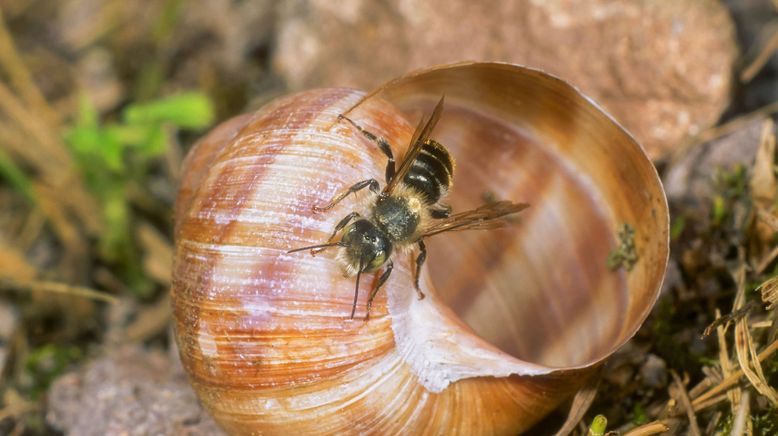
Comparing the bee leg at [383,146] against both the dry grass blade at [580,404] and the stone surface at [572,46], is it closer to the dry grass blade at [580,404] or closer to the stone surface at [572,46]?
the dry grass blade at [580,404]

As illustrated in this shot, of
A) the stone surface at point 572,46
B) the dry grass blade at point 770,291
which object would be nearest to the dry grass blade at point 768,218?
the dry grass blade at point 770,291

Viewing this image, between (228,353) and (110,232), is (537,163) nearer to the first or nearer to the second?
(228,353)

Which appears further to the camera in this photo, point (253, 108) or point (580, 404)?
point (253, 108)

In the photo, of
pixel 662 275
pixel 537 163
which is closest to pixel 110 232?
pixel 537 163

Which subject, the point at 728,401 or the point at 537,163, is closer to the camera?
the point at 728,401

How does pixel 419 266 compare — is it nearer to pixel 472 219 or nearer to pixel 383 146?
pixel 472 219

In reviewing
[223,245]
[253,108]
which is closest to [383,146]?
[223,245]
